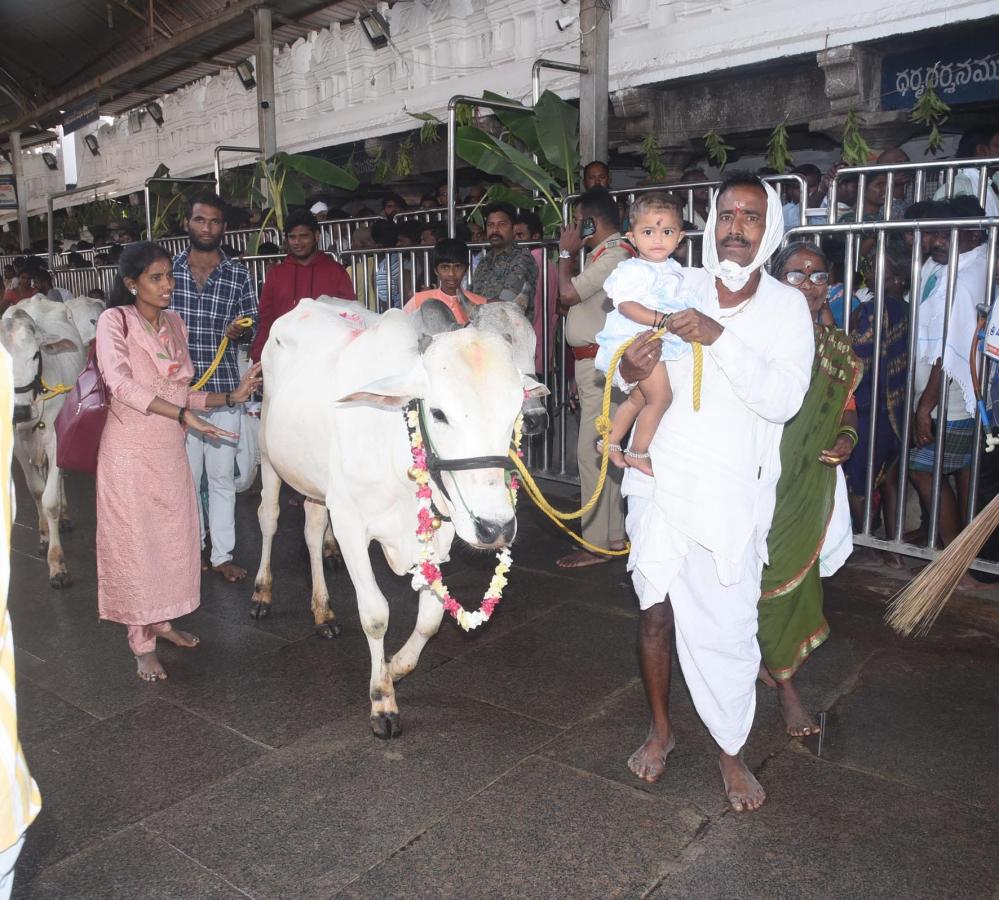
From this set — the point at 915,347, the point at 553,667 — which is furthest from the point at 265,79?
the point at 553,667

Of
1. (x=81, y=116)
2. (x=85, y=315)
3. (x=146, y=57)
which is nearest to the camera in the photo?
(x=85, y=315)

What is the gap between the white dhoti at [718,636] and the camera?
3070mm

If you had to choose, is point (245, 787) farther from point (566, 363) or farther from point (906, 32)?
point (906, 32)

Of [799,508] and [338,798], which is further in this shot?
[799,508]

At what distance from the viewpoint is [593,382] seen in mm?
5547

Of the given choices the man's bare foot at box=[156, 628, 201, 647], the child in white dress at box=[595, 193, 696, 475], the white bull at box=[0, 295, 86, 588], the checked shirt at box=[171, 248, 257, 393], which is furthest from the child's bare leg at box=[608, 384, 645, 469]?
the white bull at box=[0, 295, 86, 588]

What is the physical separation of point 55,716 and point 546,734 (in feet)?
6.60

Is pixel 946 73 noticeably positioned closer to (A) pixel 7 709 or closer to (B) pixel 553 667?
(B) pixel 553 667

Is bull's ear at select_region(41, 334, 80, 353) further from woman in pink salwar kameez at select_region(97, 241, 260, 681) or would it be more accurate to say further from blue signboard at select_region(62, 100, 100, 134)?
blue signboard at select_region(62, 100, 100, 134)

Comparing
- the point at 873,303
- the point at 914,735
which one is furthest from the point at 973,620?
the point at 873,303

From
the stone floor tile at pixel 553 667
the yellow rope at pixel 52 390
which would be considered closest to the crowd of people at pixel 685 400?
the stone floor tile at pixel 553 667

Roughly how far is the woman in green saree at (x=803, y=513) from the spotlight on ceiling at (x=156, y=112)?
1662 centimetres

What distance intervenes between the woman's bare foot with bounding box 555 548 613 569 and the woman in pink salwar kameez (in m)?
2.28

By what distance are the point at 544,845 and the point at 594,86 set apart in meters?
6.58
